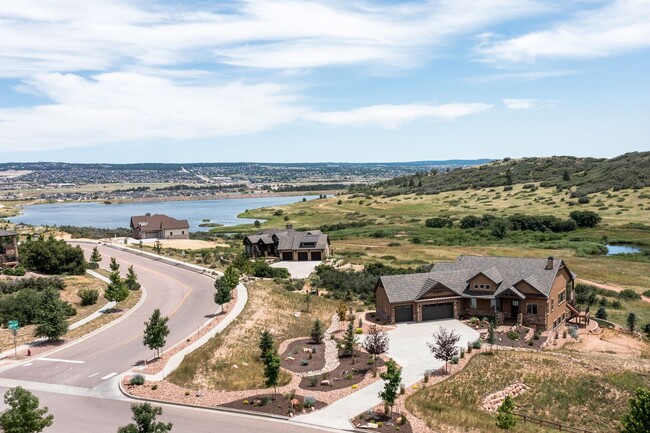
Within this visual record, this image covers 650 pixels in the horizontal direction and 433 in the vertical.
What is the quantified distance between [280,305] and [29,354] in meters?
20.7

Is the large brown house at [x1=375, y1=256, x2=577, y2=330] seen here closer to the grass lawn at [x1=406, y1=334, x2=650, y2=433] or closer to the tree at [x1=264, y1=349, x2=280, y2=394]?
the grass lawn at [x1=406, y1=334, x2=650, y2=433]

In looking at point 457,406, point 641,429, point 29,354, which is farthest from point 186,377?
point 641,429

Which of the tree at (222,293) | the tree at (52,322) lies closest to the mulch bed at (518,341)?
the tree at (222,293)

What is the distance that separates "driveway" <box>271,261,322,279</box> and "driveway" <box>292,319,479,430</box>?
24.5 meters

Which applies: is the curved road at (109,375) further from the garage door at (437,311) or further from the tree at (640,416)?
the garage door at (437,311)

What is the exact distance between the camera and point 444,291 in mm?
49438

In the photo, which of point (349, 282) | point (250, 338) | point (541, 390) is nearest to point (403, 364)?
point (541, 390)

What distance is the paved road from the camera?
3450cm

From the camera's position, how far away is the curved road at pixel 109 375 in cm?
2775

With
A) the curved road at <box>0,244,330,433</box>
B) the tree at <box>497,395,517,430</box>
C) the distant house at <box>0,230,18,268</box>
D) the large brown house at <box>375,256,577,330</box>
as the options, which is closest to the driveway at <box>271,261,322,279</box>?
the curved road at <box>0,244,330,433</box>

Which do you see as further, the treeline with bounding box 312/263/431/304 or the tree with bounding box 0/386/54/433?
the treeline with bounding box 312/263/431/304

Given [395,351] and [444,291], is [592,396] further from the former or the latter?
[444,291]

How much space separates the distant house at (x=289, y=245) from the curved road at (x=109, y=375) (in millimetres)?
25573

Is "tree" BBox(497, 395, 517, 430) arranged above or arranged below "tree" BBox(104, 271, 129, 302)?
below
